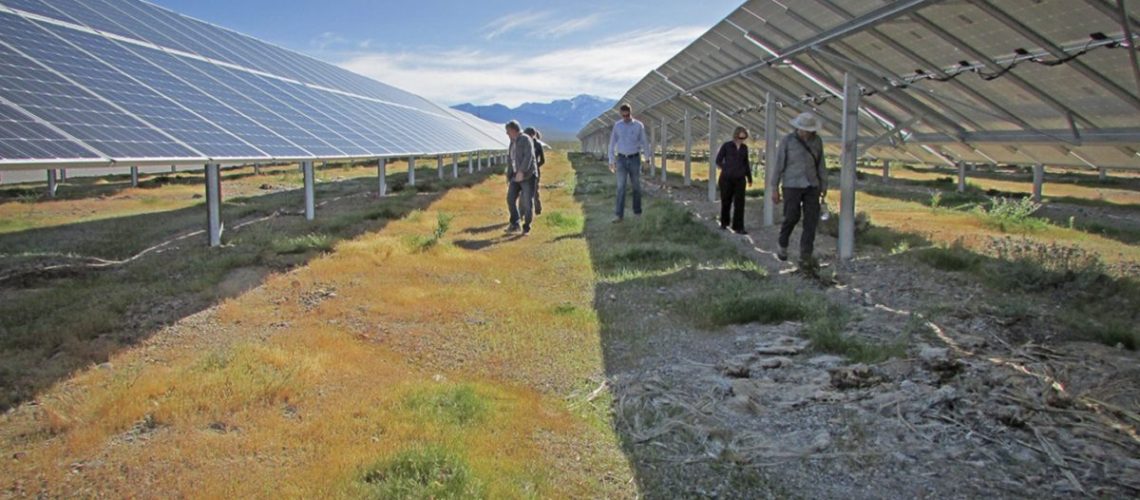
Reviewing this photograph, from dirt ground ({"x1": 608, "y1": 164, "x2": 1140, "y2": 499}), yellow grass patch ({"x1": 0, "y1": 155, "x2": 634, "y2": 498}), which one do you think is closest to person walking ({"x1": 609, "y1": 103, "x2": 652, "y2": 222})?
yellow grass patch ({"x1": 0, "y1": 155, "x2": 634, "y2": 498})

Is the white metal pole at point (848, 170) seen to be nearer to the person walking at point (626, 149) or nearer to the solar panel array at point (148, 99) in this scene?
the person walking at point (626, 149)

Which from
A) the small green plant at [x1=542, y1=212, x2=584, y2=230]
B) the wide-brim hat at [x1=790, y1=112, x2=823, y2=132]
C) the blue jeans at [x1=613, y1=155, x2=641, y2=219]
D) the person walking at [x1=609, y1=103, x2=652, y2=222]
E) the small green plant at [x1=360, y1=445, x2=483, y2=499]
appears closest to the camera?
the small green plant at [x1=360, y1=445, x2=483, y2=499]

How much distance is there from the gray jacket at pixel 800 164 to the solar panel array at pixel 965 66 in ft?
4.31

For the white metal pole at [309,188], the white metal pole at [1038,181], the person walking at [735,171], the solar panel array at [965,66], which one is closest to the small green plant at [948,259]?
the solar panel array at [965,66]

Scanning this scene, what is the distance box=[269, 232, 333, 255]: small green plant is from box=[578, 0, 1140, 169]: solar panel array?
21.7ft

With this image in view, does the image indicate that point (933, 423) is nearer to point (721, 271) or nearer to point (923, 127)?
point (721, 271)

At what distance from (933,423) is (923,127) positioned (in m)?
10.9

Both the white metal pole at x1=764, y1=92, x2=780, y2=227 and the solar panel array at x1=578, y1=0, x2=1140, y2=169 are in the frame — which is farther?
the white metal pole at x1=764, y1=92, x2=780, y2=227

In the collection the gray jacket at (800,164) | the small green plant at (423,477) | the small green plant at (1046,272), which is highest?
the gray jacket at (800,164)

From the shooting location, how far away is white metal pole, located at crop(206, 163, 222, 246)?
9508 mm

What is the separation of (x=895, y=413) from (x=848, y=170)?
5341 mm

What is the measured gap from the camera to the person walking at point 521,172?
11.8m

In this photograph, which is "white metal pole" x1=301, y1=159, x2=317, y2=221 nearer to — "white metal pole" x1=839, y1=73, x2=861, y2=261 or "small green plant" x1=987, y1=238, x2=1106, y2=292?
"white metal pole" x1=839, y1=73, x2=861, y2=261

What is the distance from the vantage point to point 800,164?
27.0 feet
